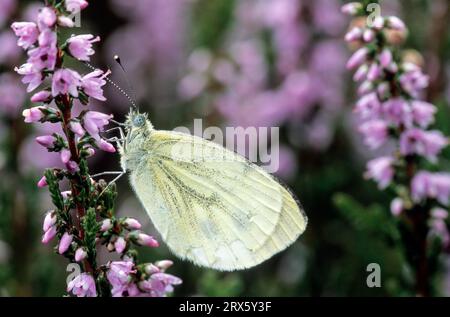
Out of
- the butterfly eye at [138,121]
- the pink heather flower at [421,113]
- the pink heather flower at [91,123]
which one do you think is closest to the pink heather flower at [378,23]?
the pink heather flower at [421,113]

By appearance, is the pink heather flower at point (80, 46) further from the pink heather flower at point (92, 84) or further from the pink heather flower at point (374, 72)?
the pink heather flower at point (374, 72)

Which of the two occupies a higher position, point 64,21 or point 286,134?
point 286,134

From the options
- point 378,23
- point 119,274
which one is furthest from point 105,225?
point 378,23

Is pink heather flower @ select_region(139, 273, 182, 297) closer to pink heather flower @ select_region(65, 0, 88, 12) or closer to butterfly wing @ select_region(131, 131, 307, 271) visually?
butterfly wing @ select_region(131, 131, 307, 271)

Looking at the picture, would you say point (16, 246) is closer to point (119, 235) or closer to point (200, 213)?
point (200, 213)

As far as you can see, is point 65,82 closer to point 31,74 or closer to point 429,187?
point 31,74
